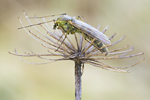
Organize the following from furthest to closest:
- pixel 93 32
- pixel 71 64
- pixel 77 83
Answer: pixel 71 64 < pixel 93 32 < pixel 77 83

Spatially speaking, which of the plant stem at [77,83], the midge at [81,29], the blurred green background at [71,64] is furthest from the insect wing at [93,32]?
the blurred green background at [71,64]

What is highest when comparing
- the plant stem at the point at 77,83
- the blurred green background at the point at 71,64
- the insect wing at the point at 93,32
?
the blurred green background at the point at 71,64

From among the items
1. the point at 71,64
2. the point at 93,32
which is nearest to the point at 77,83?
the point at 93,32

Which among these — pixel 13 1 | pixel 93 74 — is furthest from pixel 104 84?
pixel 13 1

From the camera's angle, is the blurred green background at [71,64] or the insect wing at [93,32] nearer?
the insect wing at [93,32]

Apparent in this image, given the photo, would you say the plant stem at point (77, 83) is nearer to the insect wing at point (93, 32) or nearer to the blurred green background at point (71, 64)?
the insect wing at point (93, 32)

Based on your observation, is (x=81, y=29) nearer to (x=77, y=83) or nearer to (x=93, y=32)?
(x=93, y=32)

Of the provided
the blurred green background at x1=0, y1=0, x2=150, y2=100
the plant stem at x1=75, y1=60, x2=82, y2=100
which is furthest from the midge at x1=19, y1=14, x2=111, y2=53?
the blurred green background at x1=0, y1=0, x2=150, y2=100

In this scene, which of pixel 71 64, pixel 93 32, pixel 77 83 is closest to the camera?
pixel 77 83

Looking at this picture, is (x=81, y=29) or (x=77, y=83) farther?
(x=81, y=29)

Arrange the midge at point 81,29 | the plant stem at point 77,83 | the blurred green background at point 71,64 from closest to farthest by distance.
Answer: the plant stem at point 77,83
the midge at point 81,29
the blurred green background at point 71,64

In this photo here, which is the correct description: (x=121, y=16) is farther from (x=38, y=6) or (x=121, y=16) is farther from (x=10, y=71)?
(x=10, y=71)
